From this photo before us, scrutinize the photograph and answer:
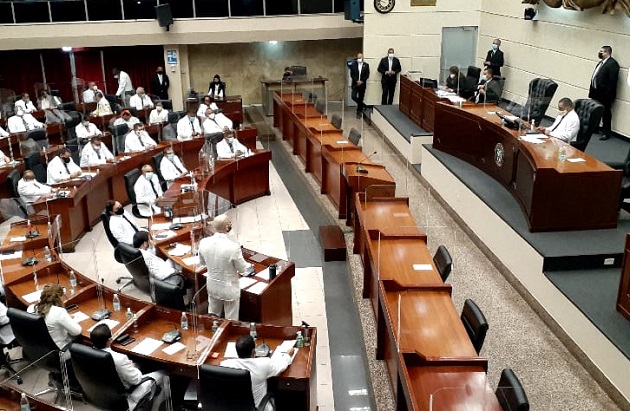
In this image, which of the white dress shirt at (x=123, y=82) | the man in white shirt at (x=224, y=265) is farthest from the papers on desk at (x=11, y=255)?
the white dress shirt at (x=123, y=82)

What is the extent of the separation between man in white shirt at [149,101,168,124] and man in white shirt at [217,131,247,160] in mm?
2672

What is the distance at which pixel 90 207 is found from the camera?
387 inches

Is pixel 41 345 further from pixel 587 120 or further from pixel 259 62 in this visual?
pixel 259 62

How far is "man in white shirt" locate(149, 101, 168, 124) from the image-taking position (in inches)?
523

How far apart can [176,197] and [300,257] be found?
5.94 feet

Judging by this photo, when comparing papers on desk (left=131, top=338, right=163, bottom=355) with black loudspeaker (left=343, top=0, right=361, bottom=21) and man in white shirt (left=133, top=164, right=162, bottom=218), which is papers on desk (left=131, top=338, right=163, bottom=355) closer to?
man in white shirt (left=133, top=164, right=162, bottom=218)

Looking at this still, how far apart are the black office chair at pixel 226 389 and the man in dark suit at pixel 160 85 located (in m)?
13.5

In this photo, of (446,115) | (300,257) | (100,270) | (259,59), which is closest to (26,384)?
(100,270)

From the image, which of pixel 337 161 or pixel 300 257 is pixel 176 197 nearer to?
pixel 300 257

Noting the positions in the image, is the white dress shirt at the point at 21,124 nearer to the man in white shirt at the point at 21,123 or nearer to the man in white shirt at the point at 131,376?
the man in white shirt at the point at 21,123

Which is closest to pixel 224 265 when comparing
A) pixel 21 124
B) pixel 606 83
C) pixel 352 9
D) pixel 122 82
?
pixel 606 83

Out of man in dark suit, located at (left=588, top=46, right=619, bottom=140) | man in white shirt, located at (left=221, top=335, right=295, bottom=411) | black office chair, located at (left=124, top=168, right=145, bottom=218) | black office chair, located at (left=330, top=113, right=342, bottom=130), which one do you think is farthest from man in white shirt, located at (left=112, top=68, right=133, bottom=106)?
man in white shirt, located at (left=221, top=335, right=295, bottom=411)

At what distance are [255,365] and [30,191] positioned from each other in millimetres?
6092

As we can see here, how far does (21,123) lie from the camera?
1293 centimetres
